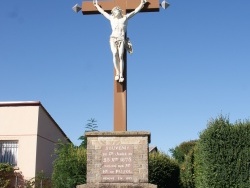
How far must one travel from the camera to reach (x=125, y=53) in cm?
A: 1190

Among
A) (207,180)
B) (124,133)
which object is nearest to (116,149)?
(124,133)

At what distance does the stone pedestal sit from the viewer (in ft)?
35.1

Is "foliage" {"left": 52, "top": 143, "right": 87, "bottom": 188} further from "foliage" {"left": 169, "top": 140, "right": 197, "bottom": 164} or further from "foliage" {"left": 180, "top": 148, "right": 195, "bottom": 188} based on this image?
"foliage" {"left": 169, "top": 140, "right": 197, "bottom": 164}

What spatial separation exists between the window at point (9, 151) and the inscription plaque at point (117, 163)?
8.62m

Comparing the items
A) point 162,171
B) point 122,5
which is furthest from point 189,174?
point 122,5

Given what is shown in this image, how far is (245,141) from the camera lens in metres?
11.5

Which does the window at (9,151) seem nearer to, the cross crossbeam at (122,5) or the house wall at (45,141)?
the house wall at (45,141)

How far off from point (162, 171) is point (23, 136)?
6322 mm

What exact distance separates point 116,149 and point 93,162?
69 centimetres

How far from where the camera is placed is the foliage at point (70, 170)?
47.2 ft

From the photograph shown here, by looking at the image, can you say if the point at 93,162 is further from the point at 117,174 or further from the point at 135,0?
the point at 135,0

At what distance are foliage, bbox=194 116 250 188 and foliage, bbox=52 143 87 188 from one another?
4529mm

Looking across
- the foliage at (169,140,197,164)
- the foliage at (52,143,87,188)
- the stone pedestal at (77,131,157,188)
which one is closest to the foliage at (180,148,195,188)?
the foliage at (52,143,87,188)

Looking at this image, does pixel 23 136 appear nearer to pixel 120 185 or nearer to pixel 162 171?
pixel 162 171
